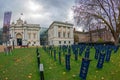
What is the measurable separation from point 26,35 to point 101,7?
233ft

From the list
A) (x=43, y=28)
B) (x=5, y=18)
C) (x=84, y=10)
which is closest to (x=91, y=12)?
(x=84, y=10)

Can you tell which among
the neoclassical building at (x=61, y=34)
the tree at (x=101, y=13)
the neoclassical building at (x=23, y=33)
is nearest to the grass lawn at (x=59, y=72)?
the tree at (x=101, y=13)

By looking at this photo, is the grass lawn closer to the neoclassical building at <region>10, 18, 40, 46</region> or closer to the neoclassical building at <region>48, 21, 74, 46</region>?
the neoclassical building at <region>48, 21, 74, 46</region>

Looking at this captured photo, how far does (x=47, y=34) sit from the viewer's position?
12106cm

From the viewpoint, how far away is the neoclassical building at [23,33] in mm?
104062

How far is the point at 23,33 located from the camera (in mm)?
105938

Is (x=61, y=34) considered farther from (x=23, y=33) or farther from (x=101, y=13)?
(x=101, y=13)

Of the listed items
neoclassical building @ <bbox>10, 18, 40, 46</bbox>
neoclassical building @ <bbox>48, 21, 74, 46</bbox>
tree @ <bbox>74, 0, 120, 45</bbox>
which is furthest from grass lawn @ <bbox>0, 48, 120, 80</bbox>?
neoclassical building @ <bbox>10, 18, 40, 46</bbox>

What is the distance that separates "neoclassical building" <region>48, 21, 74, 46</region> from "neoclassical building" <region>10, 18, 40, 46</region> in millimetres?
9996

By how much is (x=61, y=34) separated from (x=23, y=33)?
20.4 meters

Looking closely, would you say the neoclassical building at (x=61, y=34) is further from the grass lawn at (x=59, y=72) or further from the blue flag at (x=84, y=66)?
the blue flag at (x=84, y=66)

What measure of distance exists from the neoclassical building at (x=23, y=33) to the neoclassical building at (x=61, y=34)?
9996mm

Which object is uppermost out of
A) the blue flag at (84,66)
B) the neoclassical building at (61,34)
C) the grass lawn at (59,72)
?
the neoclassical building at (61,34)

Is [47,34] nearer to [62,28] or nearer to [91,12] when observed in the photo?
[62,28]
